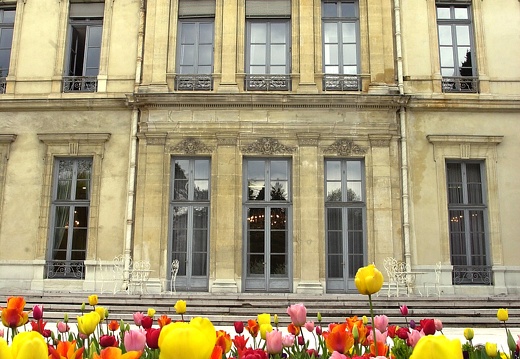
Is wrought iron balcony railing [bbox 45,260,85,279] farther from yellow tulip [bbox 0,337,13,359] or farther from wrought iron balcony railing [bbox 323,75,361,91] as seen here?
yellow tulip [bbox 0,337,13,359]

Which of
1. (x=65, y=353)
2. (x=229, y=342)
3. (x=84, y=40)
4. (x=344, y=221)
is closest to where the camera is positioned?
(x=65, y=353)

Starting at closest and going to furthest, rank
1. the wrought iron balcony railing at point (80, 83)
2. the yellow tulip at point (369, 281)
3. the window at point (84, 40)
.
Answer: the yellow tulip at point (369, 281), the wrought iron balcony railing at point (80, 83), the window at point (84, 40)

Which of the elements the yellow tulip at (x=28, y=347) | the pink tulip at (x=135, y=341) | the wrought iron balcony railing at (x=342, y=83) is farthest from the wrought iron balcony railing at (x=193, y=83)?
the yellow tulip at (x=28, y=347)

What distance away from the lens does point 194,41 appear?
13.3 m

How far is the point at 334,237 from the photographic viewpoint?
12203 mm

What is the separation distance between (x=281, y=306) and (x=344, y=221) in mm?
2958

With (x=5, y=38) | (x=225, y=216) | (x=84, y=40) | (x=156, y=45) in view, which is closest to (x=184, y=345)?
(x=225, y=216)

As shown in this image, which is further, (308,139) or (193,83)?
(193,83)

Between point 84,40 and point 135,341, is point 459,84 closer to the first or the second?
point 84,40

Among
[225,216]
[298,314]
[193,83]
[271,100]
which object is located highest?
[193,83]

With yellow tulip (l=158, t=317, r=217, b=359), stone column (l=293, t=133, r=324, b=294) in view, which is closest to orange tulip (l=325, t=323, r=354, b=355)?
yellow tulip (l=158, t=317, r=217, b=359)

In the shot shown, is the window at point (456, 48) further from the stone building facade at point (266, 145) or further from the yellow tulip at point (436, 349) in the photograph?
the yellow tulip at point (436, 349)

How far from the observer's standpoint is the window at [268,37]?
43.0 ft

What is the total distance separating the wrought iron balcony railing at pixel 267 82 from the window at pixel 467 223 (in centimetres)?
451
